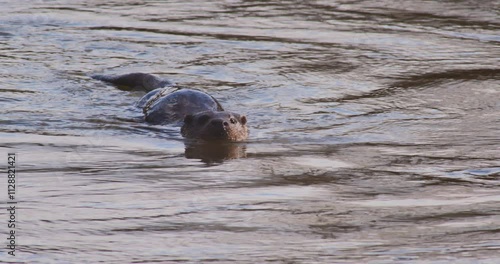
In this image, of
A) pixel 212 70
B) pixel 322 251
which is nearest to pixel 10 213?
pixel 322 251

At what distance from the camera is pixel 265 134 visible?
7.22 meters

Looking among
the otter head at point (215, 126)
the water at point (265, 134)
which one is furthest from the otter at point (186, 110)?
the water at point (265, 134)

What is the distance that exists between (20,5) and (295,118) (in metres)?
5.68

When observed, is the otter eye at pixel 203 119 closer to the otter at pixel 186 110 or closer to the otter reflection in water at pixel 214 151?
the otter at pixel 186 110

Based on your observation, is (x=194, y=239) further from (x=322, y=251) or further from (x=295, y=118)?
(x=295, y=118)

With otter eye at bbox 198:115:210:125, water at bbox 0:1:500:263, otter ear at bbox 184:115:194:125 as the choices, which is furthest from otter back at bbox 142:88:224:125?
otter eye at bbox 198:115:210:125

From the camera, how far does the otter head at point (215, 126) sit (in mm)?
6906

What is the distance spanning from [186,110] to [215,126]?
664 mm

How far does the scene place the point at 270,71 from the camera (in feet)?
30.6

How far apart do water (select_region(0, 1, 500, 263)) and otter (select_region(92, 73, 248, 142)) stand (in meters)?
0.13

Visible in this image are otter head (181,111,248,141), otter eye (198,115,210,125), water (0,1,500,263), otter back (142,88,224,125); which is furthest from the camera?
otter back (142,88,224,125)

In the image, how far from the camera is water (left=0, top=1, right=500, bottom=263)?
4527mm

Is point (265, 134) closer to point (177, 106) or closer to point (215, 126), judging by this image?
point (215, 126)

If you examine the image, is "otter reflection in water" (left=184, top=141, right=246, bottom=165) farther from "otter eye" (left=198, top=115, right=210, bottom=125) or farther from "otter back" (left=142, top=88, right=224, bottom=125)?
"otter back" (left=142, top=88, right=224, bottom=125)
